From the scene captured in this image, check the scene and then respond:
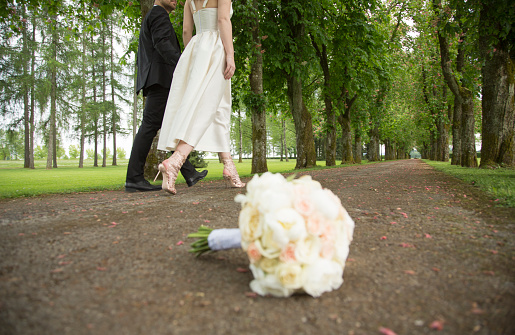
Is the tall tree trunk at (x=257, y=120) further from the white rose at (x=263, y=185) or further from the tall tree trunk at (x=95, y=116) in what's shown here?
the tall tree trunk at (x=95, y=116)

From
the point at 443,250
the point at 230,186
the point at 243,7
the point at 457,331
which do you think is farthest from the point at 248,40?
the point at 457,331

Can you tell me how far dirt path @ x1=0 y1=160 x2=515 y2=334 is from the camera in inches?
41.5

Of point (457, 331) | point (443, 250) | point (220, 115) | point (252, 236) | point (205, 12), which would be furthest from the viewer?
point (220, 115)

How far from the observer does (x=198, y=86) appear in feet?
12.7

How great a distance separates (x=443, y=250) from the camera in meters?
1.81

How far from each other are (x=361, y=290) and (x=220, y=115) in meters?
3.56

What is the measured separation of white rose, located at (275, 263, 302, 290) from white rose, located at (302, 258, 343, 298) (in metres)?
0.03

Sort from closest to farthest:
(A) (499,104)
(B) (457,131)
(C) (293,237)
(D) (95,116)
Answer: (C) (293,237), (A) (499,104), (B) (457,131), (D) (95,116)

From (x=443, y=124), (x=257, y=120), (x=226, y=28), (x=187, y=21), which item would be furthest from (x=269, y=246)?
(x=443, y=124)

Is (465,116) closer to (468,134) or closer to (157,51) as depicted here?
(468,134)

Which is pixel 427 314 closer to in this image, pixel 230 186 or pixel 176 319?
pixel 176 319

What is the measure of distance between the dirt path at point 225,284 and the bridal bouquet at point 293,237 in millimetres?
90

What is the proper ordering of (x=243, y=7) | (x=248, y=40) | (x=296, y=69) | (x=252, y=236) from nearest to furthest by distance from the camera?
(x=252, y=236)
(x=243, y=7)
(x=248, y=40)
(x=296, y=69)

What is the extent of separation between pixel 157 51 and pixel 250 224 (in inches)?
152
